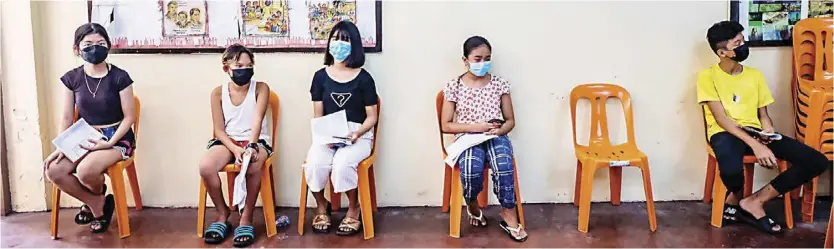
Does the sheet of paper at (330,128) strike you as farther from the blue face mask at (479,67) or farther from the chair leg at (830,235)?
the chair leg at (830,235)

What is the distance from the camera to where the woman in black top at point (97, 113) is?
132 inches

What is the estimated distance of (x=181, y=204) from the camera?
3.92 meters

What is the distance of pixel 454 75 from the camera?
12.5ft

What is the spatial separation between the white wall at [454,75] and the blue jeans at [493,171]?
55 cm

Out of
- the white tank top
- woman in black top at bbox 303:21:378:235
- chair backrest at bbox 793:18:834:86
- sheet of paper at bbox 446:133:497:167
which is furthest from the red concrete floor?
chair backrest at bbox 793:18:834:86

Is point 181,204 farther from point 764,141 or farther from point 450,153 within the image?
point 764,141

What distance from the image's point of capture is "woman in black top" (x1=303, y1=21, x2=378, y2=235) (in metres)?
3.40

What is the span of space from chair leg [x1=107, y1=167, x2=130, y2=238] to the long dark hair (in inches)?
45.5

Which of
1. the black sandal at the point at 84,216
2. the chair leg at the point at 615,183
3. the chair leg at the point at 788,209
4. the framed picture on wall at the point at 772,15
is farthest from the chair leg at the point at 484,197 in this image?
the black sandal at the point at 84,216

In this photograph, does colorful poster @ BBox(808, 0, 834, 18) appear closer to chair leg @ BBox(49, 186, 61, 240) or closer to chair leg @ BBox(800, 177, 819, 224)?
chair leg @ BBox(800, 177, 819, 224)

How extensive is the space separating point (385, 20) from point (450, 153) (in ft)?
2.81

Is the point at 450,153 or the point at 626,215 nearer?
the point at 450,153

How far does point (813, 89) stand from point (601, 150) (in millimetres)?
1118

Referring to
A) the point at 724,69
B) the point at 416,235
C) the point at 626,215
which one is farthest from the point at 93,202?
the point at 724,69
